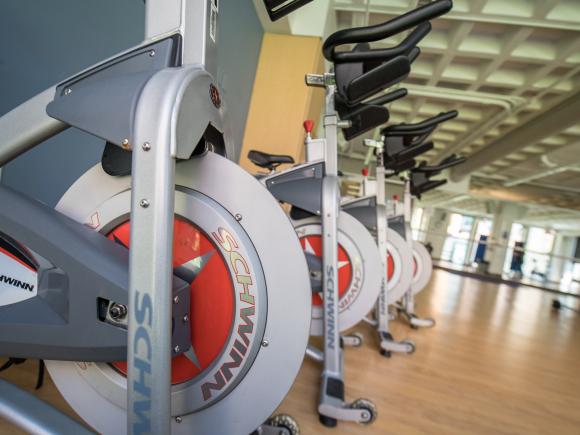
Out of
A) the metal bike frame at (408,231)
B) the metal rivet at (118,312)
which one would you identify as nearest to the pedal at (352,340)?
the metal bike frame at (408,231)

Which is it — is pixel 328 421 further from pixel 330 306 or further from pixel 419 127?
pixel 419 127

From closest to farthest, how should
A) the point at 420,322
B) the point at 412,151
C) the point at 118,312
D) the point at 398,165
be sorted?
the point at 118,312 → the point at 412,151 → the point at 398,165 → the point at 420,322

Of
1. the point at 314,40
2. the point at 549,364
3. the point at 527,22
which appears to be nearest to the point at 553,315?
the point at 549,364

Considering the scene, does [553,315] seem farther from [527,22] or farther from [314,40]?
[314,40]

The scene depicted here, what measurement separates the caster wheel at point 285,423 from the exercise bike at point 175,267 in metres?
0.22

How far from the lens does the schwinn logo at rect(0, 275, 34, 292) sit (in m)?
0.64

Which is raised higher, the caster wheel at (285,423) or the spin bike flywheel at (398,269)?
the spin bike flywheel at (398,269)

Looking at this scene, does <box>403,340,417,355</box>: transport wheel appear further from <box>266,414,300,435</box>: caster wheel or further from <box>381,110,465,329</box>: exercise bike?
<box>266,414,300,435</box>: caster wheel

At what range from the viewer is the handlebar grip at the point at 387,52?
84 centimetres

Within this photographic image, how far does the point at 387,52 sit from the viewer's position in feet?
2.82

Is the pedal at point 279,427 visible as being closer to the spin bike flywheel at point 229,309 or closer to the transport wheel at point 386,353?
the spin bike flywheel at point 229,309

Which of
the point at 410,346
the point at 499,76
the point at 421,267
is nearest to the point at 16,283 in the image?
the point at 410,346

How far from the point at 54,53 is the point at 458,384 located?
6.82ft

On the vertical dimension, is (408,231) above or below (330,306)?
above
